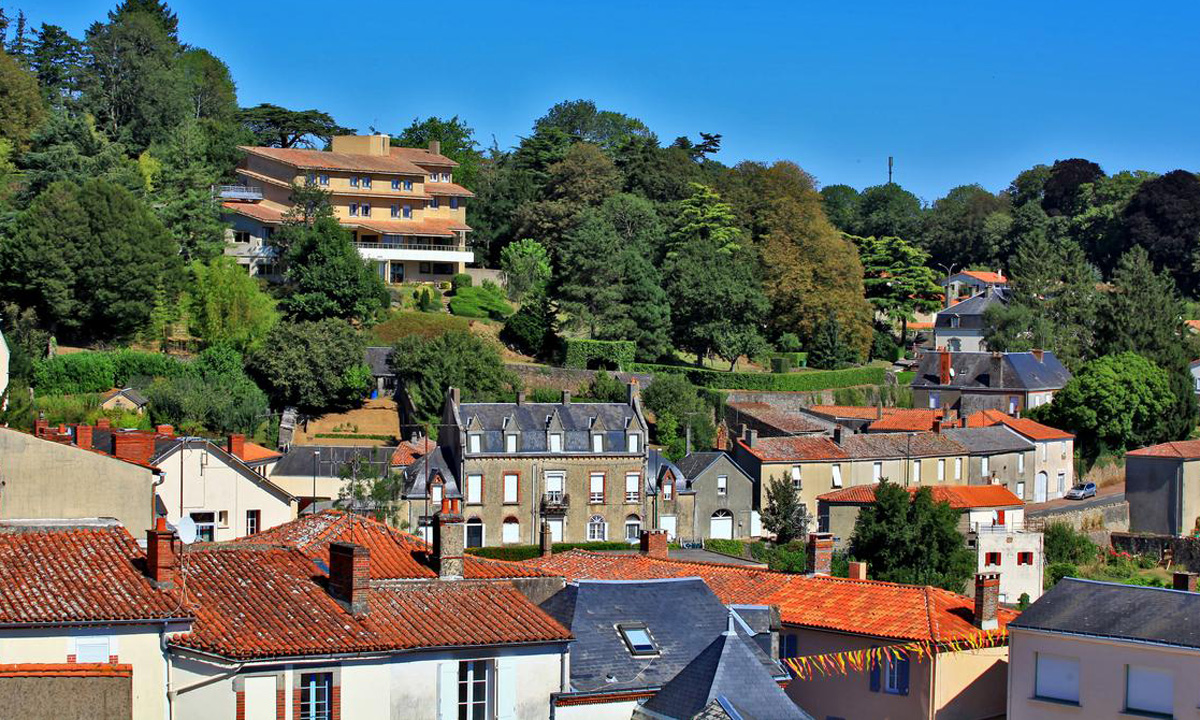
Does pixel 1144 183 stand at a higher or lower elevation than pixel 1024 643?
higher

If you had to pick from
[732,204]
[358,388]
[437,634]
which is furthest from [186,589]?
[732,204]

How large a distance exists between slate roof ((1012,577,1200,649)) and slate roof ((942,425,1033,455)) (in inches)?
1530

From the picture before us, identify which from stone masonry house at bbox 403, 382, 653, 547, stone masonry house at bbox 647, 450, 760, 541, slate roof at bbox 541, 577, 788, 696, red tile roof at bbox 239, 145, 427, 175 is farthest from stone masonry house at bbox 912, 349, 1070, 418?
slate roof at bbox 541, 577, 788, 696

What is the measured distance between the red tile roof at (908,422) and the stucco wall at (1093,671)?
4106 centimetres

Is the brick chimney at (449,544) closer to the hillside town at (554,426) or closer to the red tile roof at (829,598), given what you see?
the hillside town at (554,426)

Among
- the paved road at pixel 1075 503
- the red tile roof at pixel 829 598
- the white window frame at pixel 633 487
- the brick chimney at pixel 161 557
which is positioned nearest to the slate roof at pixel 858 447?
the paved road at pixel 1075 503

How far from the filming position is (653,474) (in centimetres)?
5769

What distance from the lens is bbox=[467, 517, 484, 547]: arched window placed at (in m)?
54.2

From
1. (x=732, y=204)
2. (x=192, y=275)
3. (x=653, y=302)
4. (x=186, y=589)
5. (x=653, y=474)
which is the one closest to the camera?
(x=186, y=589)

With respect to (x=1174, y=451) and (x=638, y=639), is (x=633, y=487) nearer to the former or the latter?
(x=1174, y=451)

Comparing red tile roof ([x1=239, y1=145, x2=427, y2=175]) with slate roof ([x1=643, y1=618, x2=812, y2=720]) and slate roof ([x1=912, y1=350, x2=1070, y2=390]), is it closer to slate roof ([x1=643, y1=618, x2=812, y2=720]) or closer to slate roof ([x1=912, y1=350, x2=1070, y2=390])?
slate roof ([x1=912, y1=350, x2=1070, y2=390])

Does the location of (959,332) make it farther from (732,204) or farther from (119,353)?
(119,353)

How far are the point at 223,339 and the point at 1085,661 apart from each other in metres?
43.8

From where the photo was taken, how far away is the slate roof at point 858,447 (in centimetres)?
6044
